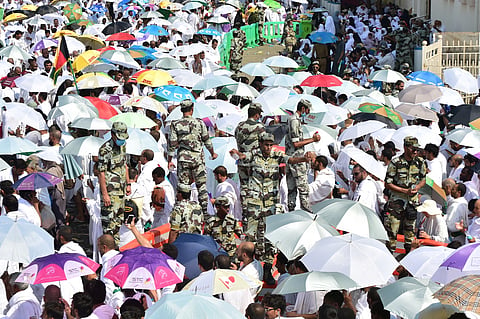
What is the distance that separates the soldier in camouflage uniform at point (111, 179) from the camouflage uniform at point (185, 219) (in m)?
1.03

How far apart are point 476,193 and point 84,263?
5448 mm

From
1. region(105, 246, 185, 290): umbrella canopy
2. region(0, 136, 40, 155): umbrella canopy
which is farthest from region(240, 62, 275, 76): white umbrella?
region(105, 246, 185, 290): umbrella canopy

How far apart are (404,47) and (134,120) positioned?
11414 millimetres

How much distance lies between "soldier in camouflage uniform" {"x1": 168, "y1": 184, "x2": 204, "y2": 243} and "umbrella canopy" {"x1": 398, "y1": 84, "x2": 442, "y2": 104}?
6.04 m

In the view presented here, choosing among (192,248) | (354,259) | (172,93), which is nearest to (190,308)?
(354,259)

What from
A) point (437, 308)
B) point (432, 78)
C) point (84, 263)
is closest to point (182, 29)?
point (432, 78)

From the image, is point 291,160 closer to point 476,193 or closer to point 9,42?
point 476,193

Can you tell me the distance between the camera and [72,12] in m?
27.1

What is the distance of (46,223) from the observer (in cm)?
1127

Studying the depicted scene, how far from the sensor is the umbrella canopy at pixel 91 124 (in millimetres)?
12648

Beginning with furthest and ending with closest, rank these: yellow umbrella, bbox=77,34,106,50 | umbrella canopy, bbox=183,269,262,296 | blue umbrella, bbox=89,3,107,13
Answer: blue umbrella, bbox=89,3,107,13 < yellow umbrella, bbox=77,34,106,50 < umbrella canopy, bbox=183,269,262,296

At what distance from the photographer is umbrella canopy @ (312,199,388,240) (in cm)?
954

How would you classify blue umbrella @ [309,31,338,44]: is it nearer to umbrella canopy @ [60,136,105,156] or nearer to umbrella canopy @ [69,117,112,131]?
umbrella canopy @ [69,117,112,131]

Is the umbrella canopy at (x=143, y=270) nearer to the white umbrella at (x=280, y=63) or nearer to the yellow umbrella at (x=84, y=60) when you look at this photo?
the yellow umbrella at (x=84, y=60)
